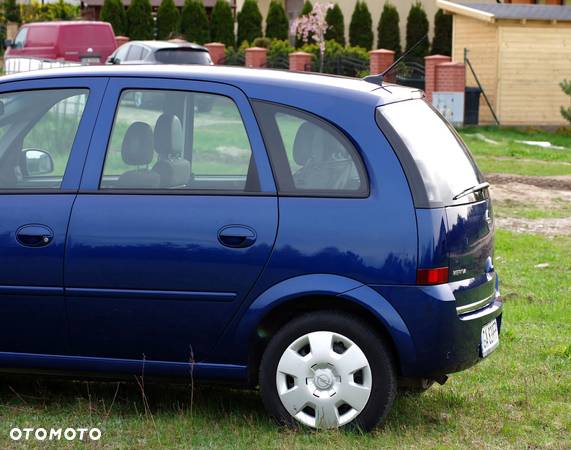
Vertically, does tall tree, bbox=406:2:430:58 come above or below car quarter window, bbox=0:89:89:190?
below

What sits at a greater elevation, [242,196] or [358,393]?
[242,196]

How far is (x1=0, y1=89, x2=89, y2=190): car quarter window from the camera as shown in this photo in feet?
17.9

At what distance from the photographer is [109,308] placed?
17.1ft

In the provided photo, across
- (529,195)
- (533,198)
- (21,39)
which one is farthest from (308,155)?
(21,39)

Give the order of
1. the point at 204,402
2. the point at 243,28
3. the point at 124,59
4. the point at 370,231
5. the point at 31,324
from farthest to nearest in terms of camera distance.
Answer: the point at 243,28
the point at 124,59
the point at 204,402
the point at 31,324
the point at 370,231

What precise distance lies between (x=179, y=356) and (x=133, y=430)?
0.38m

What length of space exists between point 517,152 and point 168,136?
63.0 ft

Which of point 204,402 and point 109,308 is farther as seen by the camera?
point 204,402

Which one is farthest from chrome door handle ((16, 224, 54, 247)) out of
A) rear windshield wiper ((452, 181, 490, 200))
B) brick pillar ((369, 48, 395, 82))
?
brick pillar ((369, 48, 395, 82))

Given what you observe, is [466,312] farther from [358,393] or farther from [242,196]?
[242,196]

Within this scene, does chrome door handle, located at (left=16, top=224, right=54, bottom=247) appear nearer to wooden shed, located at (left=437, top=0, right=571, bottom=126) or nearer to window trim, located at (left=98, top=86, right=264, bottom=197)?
window trim, located at (left=98, top=86, right=264, bottom=197)

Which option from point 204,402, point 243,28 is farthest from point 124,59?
point 204,402

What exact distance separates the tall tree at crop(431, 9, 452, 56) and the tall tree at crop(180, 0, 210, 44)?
9016 mm

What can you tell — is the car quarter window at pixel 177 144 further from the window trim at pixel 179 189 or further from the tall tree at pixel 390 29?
the tall tree at pixel 390 29
